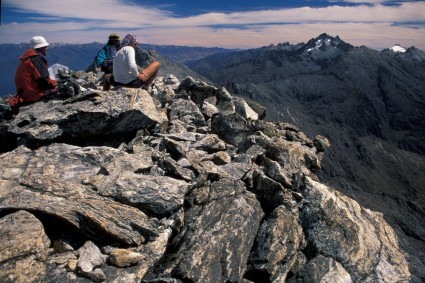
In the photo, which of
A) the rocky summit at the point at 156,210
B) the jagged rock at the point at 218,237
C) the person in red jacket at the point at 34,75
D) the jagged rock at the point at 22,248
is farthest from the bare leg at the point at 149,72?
the jagged rock at the point at 22,248

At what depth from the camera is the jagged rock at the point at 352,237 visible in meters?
14.1

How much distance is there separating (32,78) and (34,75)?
370 millimetres

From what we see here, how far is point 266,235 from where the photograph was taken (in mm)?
14297

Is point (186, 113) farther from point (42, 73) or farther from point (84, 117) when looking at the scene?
point (42, 73)

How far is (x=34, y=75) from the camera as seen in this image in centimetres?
1889

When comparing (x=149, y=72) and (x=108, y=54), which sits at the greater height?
(x=108, y=54)

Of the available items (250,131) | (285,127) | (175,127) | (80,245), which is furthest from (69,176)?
(285,127)

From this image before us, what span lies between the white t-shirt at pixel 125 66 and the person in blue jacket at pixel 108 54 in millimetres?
3722

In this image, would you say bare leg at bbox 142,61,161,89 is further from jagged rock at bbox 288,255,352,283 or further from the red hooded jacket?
jagged rock at bbox 288,255,352,283

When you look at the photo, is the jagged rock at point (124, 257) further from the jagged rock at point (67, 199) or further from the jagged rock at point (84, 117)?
the jagged rock at point (84, 117)

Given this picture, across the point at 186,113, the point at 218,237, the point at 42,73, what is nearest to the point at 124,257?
the point at 218,237

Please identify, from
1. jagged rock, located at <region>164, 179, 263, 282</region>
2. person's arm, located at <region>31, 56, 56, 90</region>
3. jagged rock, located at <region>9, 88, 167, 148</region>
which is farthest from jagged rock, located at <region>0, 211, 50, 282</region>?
person's arm, located at <region>31, 56, 56, 90</region>

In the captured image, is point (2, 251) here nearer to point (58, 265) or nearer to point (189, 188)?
point (58, 265)

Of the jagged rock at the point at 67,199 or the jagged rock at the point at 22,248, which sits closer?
the jagged rock at the point at 22,248
